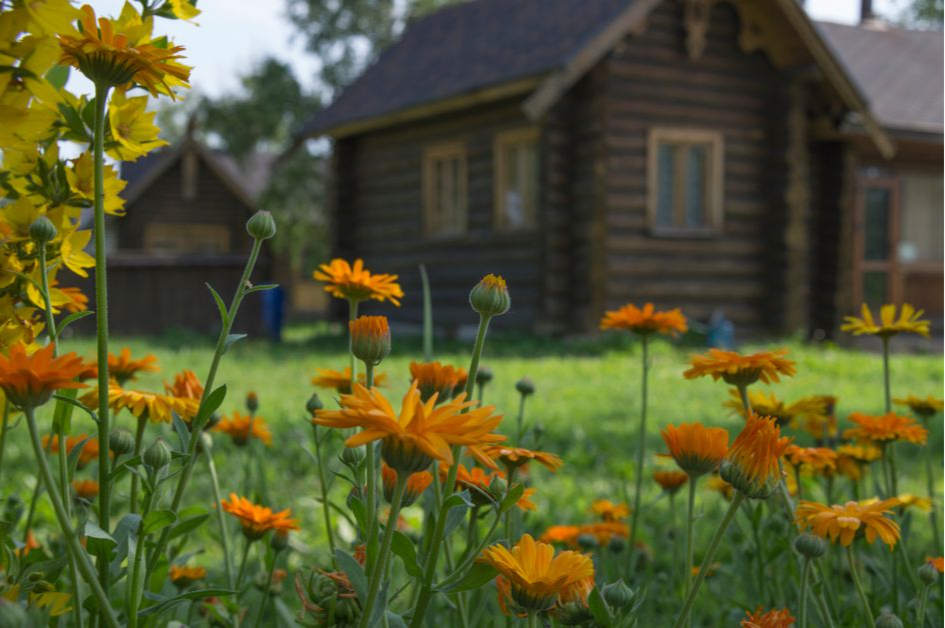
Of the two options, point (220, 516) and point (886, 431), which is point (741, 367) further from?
point (220, 516)

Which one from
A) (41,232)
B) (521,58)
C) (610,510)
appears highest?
(521,58)

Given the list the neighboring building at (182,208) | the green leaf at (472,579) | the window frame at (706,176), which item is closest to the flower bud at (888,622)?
the green leaf at (472,579)

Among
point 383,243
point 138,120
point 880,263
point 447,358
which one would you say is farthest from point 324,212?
point 138,120

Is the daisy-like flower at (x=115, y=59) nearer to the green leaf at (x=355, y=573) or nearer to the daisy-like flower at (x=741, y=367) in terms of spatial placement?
the green leaf at (x=355, y=573)

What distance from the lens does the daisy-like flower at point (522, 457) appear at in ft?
3.82

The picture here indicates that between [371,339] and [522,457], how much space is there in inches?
11.9

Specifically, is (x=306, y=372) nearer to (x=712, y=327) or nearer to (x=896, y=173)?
(x=712, y=327)

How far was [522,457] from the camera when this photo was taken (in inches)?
49.4

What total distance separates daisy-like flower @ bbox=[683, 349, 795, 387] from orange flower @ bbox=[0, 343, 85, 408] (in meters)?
0.77

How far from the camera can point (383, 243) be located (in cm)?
1289

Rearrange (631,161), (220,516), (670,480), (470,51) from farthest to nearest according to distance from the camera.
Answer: (470,51) < (631,161) < (670,480) < (220,516)

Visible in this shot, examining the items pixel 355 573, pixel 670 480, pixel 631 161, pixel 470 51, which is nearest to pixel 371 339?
pixel 355 573

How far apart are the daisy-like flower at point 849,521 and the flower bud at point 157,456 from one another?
756 millimetres

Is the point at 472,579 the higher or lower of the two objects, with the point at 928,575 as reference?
higher
